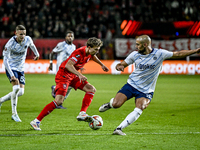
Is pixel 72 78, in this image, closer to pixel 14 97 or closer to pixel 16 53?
pixel 14 97

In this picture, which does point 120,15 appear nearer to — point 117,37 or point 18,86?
point 117,37

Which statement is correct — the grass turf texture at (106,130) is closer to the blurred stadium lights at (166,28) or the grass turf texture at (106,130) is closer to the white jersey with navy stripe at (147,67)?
the white jersey with navy stripe at (147,67)

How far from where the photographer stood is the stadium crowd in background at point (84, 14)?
78.8 ft

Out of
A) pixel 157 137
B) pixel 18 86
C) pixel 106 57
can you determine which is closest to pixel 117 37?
pixel 106 57

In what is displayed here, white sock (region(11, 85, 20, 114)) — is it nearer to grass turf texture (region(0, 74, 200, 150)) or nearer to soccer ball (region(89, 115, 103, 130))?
grass turf texture (region(0, 74, 200, 150))

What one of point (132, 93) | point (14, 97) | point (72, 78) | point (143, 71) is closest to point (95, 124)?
point (132, 93)

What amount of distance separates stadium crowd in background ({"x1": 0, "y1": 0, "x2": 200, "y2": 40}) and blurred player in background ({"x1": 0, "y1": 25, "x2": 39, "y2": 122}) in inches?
636

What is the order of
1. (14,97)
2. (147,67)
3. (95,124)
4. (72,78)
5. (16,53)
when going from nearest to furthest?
(147,67) < (95,124) < (72,78) < (14,97) < (16,53)

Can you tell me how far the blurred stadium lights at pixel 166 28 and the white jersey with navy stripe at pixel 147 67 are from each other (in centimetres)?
1818

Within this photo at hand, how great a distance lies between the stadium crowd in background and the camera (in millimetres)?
24016

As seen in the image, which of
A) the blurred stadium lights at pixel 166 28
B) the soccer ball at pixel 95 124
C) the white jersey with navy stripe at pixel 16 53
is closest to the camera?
the soccer ball at pixel 95 124

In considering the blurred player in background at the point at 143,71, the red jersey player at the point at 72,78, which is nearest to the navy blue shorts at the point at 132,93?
the blurred player in background at the point at 143,71

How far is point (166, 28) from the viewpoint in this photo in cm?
2364

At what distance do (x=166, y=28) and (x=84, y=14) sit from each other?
613cm
